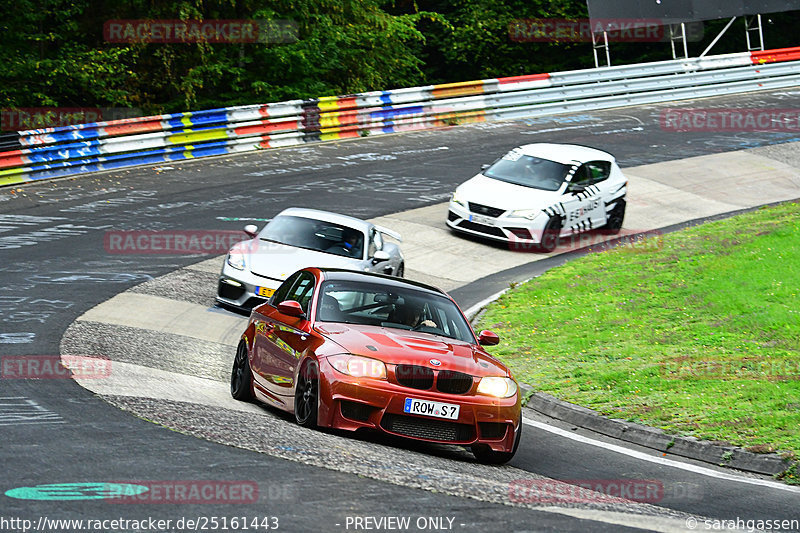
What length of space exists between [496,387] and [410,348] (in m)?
0.79

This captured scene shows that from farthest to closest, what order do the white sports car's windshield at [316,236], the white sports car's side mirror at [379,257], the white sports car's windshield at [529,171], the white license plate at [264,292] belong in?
1. the white sports car's windshield at [529,171]
2. the white sports car's windshield at [316,236]
3. the white sports car's side mirror at [379,257]
4. the white license plate at [264,292]

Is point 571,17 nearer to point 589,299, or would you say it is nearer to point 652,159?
point 652,159

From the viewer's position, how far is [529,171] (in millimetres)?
21875

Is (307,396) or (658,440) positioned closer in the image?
(307,396)

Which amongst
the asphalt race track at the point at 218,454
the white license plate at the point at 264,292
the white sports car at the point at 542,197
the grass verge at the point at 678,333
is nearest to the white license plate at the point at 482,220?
the white sports car at the point at 542,197

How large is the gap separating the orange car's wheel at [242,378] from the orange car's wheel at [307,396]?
4.06 ft

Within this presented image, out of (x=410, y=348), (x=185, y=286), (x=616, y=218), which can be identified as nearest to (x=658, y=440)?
(x=410, y=348)

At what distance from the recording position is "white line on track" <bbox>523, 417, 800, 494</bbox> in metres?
8.75

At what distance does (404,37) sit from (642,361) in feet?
87.4

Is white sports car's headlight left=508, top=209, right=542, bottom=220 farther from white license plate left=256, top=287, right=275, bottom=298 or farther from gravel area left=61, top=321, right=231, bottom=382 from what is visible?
gravel area left=61, top=321, right=231, bottom=382

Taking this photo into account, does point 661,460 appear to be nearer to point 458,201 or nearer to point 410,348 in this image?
point 410,348

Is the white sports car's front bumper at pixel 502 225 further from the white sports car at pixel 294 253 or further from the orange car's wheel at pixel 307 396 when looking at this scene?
the orange car's wheel at pixel 307 396

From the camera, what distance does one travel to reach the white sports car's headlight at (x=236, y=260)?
15266 millimetres

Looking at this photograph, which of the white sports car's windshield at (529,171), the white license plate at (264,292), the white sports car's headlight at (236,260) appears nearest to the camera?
the white license plate at (264,292)
